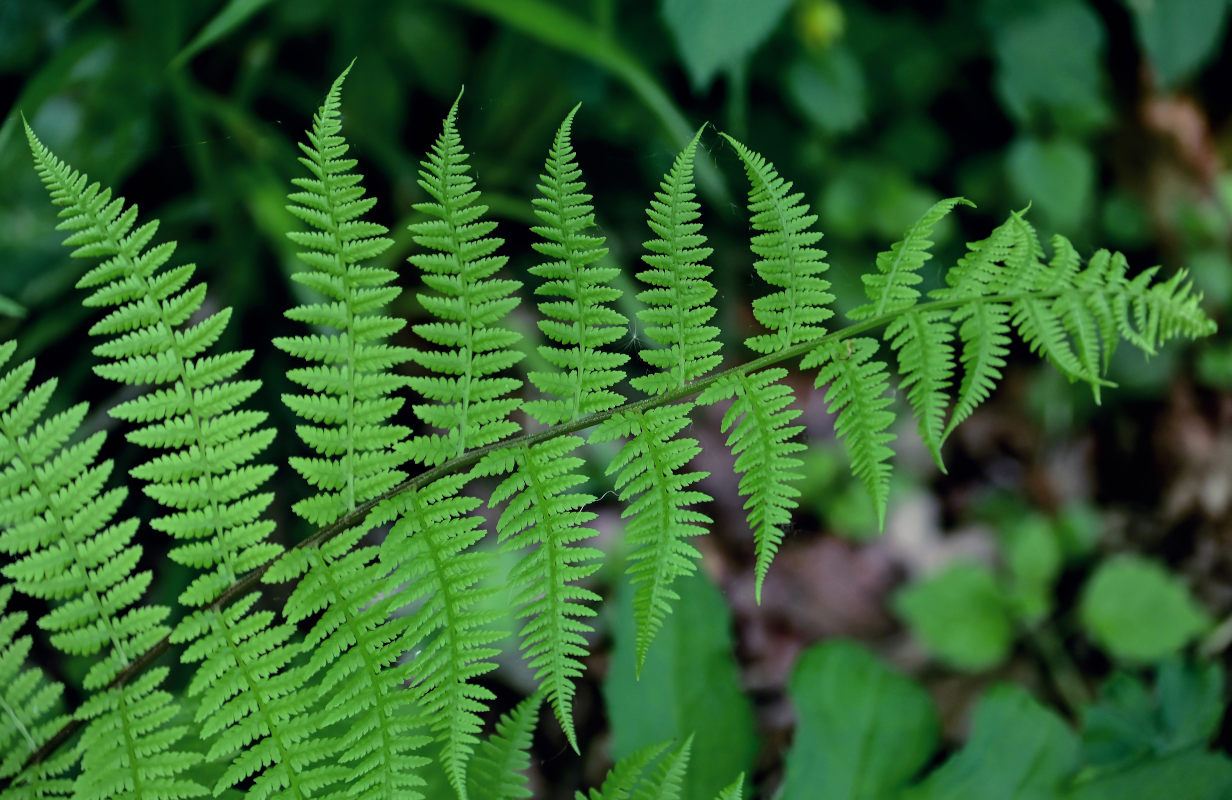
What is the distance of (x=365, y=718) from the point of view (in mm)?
690

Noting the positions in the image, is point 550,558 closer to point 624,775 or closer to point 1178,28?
point 624,775

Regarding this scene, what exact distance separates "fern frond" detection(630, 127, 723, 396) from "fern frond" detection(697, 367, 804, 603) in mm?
40

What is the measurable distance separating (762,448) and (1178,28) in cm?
164

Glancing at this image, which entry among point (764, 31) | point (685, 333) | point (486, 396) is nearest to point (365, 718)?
point (486, 396)

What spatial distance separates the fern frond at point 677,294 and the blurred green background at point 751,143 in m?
0.65

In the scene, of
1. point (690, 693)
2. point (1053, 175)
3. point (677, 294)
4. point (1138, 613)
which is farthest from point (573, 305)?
point (1138, 613)

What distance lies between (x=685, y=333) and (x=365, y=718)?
468 millimetres

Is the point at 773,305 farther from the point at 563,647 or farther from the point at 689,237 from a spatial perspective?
the point at 563,647

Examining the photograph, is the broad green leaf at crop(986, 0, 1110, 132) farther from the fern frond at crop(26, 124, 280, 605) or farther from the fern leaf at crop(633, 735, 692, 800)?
the fern frond at crop(26, 124, 280, 605)

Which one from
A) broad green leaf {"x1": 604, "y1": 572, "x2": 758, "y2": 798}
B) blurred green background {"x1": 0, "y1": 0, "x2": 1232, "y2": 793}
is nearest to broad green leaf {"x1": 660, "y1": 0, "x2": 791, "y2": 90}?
blurred green background {"x1": 0, "y1": 0, "x2": 1232, "y2": 793}

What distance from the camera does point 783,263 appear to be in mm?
716

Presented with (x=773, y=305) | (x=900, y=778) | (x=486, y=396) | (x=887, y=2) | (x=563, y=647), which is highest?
(x=887, y=2)

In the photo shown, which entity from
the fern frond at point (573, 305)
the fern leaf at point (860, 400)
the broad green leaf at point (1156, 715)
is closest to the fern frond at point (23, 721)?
the fern frond at point (573, 305)

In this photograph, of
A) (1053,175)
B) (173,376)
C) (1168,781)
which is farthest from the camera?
(1053,175)
